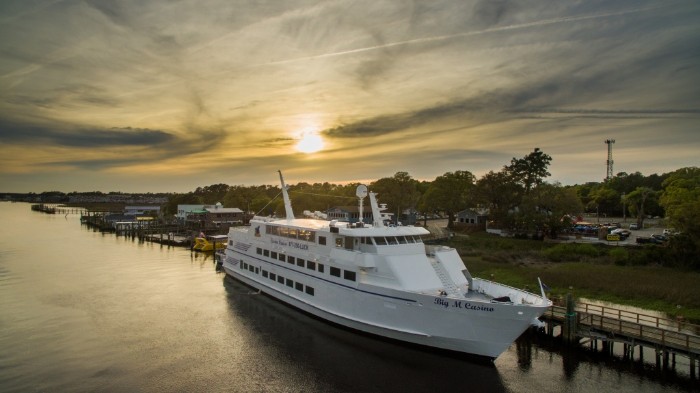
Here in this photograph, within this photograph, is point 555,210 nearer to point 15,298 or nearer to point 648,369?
point 648,369

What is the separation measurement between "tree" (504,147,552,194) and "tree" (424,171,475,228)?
28.5 feet

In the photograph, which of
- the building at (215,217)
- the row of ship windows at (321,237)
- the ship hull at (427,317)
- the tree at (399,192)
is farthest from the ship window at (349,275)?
the building at (215,217)

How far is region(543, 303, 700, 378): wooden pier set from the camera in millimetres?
17859

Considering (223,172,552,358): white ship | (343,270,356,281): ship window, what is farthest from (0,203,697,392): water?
(343,270,356,281): ship window

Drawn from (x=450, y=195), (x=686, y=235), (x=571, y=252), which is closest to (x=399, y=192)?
(x=450, y=195)

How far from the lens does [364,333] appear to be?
21.6 m

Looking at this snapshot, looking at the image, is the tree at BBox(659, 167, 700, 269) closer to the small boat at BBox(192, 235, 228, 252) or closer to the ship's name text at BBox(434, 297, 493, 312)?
the ship's name text at BBox(434, 297, 493, 312)

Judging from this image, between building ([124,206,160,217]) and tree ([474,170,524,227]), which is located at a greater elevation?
tree ([474,170,524,227])

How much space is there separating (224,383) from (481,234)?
51.7 metres

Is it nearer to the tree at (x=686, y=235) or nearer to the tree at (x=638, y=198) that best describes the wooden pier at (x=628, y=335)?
the tree at (x=686, y=235)

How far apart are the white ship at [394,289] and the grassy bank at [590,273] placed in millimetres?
8455

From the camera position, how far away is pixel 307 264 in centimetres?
2541

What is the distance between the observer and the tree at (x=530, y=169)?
6019cm

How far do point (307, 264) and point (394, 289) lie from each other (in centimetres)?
764
